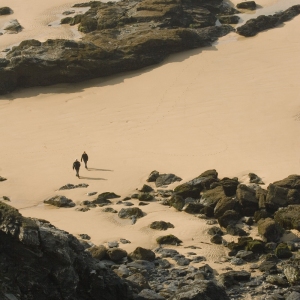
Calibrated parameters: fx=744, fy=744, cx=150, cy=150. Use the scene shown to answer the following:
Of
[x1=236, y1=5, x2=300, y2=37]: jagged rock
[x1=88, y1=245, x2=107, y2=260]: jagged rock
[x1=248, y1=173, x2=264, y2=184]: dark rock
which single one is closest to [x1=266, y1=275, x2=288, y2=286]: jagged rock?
[x1=88, y1=245, x2=107, y2=260]: jagged rock

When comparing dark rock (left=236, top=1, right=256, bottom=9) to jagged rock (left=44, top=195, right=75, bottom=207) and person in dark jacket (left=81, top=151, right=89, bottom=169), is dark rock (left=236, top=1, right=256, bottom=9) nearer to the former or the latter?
person in dark jacket (left=81, top=151, right=89, bottom=169)

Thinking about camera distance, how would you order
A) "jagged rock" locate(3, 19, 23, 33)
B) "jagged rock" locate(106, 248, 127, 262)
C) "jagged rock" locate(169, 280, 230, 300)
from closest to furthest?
"jagged rock" locate(169, 280, 230, 300) → "jagged rock" locate(106, 248, 127, 262) → "jagged rock" locate(3, 19, 23, 33)

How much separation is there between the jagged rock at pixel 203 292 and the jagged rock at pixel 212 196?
705cm

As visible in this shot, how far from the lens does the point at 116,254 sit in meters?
18.4

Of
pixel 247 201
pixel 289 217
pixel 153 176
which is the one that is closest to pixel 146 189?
pixel 153 176

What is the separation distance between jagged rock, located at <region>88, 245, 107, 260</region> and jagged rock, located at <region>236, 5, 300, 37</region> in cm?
2559

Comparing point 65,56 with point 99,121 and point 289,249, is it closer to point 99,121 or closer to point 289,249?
point 99,121

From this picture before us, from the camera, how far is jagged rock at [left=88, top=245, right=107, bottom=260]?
1825 centimetres

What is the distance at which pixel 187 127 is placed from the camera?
3105 centimetres

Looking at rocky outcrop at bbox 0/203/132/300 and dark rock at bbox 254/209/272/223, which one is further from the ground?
rocky outcrop at bbox 0/203/132/300

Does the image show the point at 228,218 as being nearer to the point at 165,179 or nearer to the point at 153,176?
the point at 165,179

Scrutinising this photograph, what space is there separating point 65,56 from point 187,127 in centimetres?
990

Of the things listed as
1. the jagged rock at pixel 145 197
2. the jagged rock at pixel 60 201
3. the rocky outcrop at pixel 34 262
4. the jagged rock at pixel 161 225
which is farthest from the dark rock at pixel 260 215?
the rocky outcrop at pixel 34 262

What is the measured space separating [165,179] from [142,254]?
672 cm
